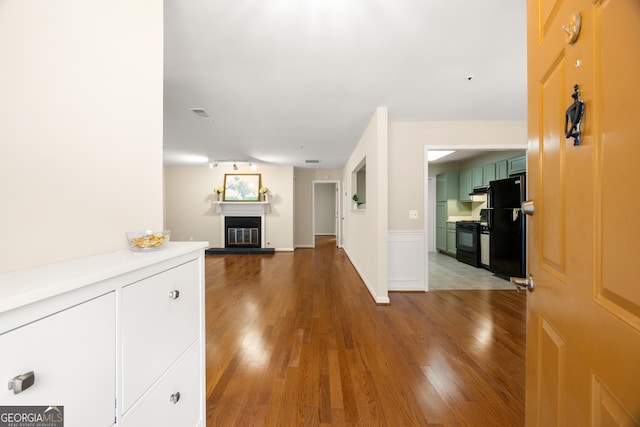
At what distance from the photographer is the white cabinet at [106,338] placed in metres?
0.46

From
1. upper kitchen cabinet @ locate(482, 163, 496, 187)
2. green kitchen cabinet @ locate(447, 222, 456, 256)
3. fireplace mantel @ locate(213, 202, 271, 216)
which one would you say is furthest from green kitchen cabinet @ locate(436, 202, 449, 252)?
fireplace mantel @ locate(213, 202, 271, 216)

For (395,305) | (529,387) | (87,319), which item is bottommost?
(395,305)

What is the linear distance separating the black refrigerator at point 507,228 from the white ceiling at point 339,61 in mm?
1154

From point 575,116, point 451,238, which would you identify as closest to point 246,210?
→ point 451,238

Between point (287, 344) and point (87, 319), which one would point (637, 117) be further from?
point (287, 344)

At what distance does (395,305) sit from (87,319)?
3.02 m

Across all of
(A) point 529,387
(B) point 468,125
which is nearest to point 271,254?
(B) point 468,125

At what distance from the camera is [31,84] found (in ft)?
2.46

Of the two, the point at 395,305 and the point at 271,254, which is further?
the point at 271,254

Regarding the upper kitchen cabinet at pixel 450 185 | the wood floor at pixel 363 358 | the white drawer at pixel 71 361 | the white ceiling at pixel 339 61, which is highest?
the white ceiling at pixel 339 61

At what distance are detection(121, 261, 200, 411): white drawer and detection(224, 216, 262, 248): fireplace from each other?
6.25 metres

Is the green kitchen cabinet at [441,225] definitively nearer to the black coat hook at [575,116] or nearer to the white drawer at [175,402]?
the black coat hook at [575,116]

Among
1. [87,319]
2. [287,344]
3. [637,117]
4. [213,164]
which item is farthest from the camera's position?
[213,164]

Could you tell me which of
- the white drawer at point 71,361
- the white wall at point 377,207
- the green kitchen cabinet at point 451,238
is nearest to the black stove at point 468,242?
the green kitchen cabinet at point 451,238
